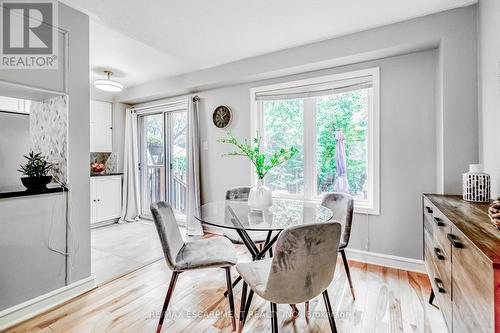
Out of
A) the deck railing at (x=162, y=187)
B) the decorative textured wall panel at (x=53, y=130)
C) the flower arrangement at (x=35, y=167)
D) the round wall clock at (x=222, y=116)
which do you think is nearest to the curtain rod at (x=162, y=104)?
the round wall clock at (x=222, y=116)

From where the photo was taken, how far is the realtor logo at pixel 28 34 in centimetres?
185

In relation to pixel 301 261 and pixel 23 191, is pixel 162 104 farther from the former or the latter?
pixel 301 261

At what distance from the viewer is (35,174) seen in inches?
79.0

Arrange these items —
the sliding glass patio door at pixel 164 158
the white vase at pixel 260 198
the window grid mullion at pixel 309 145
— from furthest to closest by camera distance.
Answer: the sliding glass patio door at pixel 164 158, the window grid mullion at pixel 309 145, the white vase at pixel 260 198

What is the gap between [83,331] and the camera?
1.67 meters

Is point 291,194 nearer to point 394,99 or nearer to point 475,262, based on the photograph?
point 394,99

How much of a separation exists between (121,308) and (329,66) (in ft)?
10.6

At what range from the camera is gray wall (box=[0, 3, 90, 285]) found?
6.93ft

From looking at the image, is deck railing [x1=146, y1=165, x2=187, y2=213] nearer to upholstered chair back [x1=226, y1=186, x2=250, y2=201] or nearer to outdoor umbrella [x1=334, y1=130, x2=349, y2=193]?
upholstered chair back [x1=226, y1=186, x2=250, y2=201]

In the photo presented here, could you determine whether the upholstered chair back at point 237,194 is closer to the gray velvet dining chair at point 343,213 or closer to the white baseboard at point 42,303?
the gray velvet dining chair at point 343,213

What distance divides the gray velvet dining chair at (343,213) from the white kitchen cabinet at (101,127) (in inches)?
177

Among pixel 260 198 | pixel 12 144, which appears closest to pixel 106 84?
pixel 12 144

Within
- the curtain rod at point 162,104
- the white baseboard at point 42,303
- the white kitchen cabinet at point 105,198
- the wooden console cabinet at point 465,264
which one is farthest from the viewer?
the white kitchen cabinet at point 105,198

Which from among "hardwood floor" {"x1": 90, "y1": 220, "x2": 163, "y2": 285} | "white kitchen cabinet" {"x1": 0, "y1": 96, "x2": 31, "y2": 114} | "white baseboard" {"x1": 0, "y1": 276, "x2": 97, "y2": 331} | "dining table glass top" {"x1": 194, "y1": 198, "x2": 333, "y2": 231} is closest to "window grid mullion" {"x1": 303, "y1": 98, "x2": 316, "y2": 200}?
"dining table glass top" {"x1": 194, "y1": 198, "x2": 333, "y2": 231}
